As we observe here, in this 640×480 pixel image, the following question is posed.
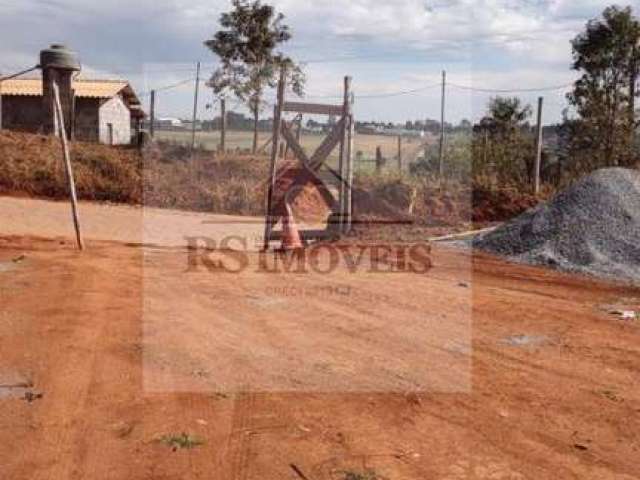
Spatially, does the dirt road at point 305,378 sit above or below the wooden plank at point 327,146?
below

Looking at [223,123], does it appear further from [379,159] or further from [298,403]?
[298,403]

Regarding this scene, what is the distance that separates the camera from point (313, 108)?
1138 centimetres

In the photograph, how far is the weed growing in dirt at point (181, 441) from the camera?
4145mm

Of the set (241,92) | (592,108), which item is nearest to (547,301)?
(592,108)

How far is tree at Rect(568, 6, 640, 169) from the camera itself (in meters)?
18.0

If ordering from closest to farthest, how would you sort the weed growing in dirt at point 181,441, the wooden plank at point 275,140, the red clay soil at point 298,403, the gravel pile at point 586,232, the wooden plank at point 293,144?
1. the red clay soil at point 298,403
2. the weed growing in dirt at point 181,441
3. the wooden plank at point 275,140
4. the gravel pile at point 586,232
5. the wooden plank at point 293,144

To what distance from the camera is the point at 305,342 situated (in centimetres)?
636

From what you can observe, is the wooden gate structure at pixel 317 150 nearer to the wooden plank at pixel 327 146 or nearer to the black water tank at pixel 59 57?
the wooden plank at pixel 327 146

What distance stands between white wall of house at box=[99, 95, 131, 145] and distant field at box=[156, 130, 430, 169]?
386 cm

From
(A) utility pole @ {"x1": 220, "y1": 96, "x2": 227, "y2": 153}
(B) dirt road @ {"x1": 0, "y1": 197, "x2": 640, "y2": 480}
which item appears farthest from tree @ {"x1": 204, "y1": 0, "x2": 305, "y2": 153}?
(B) dirt road @ {"x1": 0, "y1": 197, "x2": 640, "y2": 480}

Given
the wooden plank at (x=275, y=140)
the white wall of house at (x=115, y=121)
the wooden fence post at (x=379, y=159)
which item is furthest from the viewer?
the white wall of house at (x=115, y=121)

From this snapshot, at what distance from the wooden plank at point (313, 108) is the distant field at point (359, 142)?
8229 millimetres

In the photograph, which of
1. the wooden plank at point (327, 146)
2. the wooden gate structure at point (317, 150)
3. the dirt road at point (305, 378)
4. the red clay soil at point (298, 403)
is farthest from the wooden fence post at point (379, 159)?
the red clay soil at point (298, 403)

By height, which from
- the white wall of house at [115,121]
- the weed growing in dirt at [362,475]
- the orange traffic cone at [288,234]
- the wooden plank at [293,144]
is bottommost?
the weed growing in dirt at [362,475]
